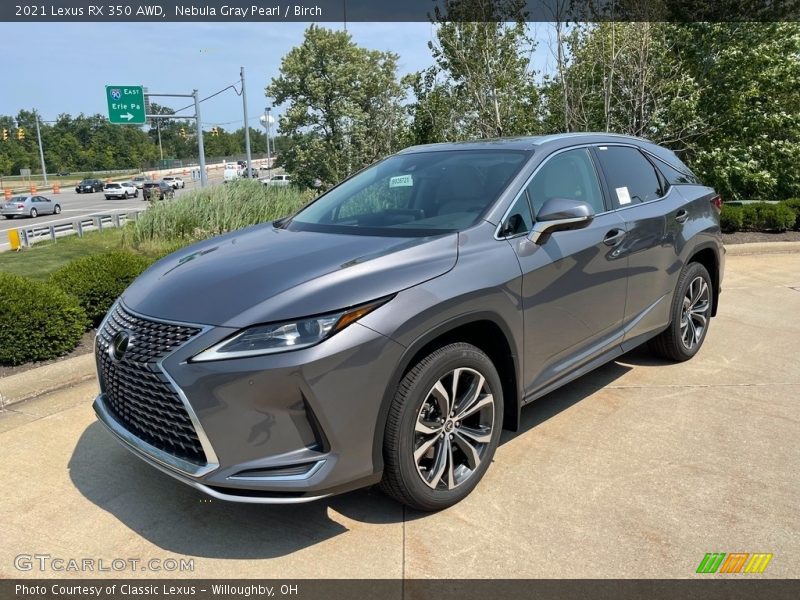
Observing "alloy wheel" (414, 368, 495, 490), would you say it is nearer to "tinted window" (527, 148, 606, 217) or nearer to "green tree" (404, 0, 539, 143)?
"tinted window" (527, 148, 606, 217)

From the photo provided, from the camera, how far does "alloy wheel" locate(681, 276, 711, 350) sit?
500 cm

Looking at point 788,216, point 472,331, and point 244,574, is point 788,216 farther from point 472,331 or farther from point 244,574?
point 244,574

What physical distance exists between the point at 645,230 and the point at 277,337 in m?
2.80

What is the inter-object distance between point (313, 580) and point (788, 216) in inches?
426

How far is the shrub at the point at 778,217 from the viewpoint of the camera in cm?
1065

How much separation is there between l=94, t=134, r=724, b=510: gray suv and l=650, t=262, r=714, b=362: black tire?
1.64ft

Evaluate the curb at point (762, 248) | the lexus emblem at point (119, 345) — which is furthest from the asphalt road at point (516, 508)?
the curb at point (762, 248)

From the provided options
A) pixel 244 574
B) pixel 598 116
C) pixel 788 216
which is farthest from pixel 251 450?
pixel 598 116

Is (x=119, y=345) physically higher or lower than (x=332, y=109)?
lower

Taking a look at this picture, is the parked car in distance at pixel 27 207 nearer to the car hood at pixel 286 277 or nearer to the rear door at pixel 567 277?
the car hood at pixel 286 277

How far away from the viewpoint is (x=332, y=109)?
55.6ft

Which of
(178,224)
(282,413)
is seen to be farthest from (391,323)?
(178,224)

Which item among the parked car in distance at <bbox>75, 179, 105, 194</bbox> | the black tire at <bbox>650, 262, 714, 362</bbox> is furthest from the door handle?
the parked car in distance at <bbox>75, 179, 105, 194</bbox>

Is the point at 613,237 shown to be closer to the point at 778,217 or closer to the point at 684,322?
the point at 684,322
